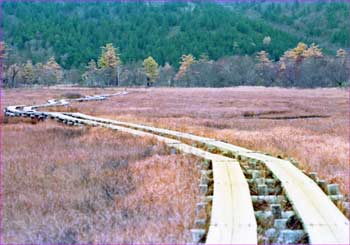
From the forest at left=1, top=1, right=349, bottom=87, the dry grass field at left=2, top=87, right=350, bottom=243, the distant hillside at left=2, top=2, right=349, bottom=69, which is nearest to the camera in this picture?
the dry grass field at left=2, top=87, right=350, bottom=243

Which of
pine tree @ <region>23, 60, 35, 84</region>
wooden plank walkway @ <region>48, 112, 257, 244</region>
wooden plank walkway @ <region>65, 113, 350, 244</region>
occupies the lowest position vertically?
wooden plank walkway @ <region>65, 113, 350, 244</region>

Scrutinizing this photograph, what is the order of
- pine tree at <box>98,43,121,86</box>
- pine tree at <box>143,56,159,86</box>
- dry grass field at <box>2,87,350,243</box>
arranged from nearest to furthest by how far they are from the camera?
dry grass field at <box>2,87,350,243</box> < pine tree at <box>98,43,121,86</box> < pine tree at <box>143,56,159,86</box>

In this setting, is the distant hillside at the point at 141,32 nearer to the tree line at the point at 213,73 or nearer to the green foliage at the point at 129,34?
the green foliage at the point at 129,34

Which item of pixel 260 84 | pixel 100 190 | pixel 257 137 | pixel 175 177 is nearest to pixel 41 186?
pixel 100 190

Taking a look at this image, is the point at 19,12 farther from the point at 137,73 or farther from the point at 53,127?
the point at 53,127

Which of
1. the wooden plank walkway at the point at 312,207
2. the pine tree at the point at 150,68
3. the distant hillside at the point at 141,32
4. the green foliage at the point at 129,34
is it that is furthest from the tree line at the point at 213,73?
the wooden plank walkway at the point at 312,207

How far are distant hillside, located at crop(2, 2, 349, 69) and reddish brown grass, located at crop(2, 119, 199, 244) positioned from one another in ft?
345

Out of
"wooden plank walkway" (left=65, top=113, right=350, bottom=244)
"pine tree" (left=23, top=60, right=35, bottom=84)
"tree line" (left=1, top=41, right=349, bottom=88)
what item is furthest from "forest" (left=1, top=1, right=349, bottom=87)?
"wooden plank walkway" (left=65, top=113, right=350, bottom=244)

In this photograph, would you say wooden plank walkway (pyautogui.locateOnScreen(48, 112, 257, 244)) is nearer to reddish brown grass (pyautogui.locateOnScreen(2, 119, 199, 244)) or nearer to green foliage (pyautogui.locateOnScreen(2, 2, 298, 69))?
reddish brown grass (pyautogui.locateOnScreen(2, 119, 199, 244))

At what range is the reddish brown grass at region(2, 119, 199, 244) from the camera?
5.73 metres

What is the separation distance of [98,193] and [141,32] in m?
145

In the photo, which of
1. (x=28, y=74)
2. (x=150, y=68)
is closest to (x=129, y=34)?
(x=150, y=68)

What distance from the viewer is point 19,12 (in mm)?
170875

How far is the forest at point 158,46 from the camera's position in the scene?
79062 millimetres
